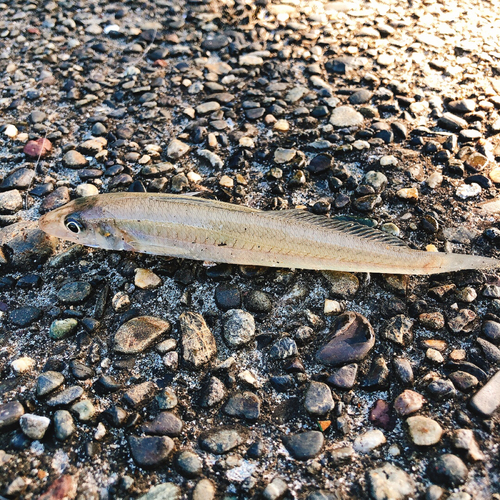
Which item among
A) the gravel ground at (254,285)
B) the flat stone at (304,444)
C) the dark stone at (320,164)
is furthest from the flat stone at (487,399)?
the dark stone at (320,164)

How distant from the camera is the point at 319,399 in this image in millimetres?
3316

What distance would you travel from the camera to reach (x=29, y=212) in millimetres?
4805

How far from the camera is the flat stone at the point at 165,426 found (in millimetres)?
3166

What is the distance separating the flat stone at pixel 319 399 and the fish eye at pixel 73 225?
2465mm

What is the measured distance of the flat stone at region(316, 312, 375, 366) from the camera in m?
3.54

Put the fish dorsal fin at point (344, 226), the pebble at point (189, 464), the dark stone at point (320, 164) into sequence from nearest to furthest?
1. the pebble at point (189, 464)
2. the fish dorsal fin at point (344, 226)
3. the dark stone at point (320, 164)

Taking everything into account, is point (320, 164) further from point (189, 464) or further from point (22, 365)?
point (22, 365)

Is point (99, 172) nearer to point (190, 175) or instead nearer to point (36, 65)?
point (190, 175)

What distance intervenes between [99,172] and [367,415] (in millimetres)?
3763

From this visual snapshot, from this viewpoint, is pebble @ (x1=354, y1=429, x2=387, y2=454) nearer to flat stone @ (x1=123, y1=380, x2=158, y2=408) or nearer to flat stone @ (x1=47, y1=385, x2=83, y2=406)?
flat stone @ (x1=123, y1=380, x2=158, y2=408)

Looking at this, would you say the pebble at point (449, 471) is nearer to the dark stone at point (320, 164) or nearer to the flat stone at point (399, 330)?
the flat stone at point (399, 330)

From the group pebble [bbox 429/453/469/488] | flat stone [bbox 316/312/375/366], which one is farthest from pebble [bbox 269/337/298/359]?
pebble [bbox 429/453/469/488]

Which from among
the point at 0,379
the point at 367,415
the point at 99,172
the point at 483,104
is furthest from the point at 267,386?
the point at 483,104

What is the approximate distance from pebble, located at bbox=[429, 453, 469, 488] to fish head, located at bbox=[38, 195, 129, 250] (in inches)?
119
